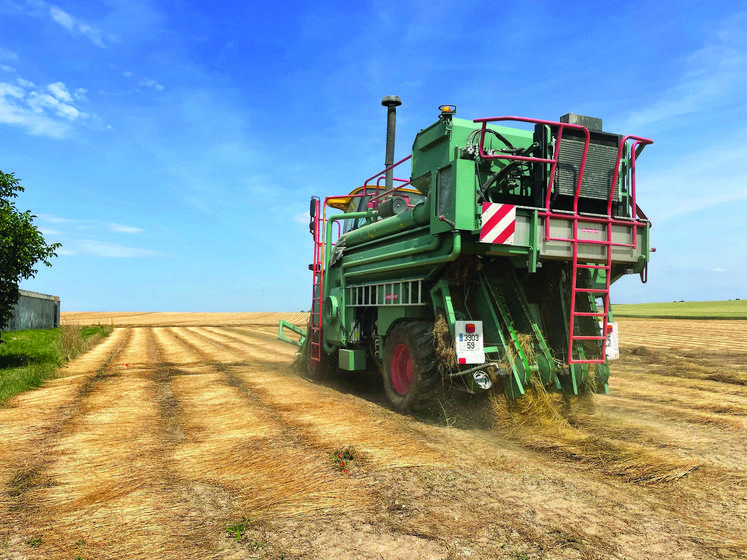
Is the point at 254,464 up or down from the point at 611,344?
down

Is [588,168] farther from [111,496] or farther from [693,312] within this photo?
[693,312]

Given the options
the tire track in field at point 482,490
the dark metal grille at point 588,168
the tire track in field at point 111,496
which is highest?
the dark metal grille at point 588,168

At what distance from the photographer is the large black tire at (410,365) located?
5852 mm

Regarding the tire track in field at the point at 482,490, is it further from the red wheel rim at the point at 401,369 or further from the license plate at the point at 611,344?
the license plate at the point at 611,344

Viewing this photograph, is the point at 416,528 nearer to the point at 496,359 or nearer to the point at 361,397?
the point at 496,359

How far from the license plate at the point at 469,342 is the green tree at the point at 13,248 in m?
8.73

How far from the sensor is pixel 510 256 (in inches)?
220

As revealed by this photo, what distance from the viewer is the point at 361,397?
7.55 meters

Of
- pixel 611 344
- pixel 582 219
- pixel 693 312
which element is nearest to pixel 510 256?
pixel 582 219

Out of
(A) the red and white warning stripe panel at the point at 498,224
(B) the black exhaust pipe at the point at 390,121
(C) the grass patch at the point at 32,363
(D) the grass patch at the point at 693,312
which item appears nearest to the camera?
(A) the red and white warning stripe panel at the point at 498,224

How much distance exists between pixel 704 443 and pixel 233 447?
4.13 meters

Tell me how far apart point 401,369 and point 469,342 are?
1277 millimetres

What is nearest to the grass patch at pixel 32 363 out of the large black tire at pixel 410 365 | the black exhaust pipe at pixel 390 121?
the large black tire at pixel 410 365

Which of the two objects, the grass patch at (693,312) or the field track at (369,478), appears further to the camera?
the grass patch at (693,312)
